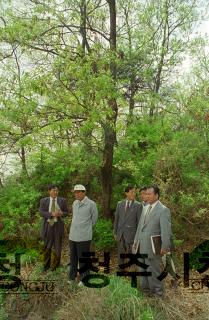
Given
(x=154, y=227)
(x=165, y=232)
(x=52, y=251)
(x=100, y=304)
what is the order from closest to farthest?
(x=100, y=304) → (x=165, y=232) → (x=154, y=227) → (x=52, y=251)

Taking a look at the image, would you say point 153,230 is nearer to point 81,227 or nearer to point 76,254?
point 81,227

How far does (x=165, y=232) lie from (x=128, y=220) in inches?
58.0

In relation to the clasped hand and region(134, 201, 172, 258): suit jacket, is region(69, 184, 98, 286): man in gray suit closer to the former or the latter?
the clasped hand

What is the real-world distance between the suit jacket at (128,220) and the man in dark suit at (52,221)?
98 cm

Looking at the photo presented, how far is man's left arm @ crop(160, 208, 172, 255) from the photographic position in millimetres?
6190

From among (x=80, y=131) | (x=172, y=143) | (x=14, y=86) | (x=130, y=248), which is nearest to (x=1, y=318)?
(x=130, y=248)

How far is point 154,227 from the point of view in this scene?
6441 mm

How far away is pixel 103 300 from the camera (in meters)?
6.18

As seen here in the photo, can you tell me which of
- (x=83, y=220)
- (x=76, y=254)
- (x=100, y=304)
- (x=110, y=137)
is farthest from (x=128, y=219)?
(x=110, y=137)

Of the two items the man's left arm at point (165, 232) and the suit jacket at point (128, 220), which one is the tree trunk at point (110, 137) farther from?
the man's left arm at point (165, 232)

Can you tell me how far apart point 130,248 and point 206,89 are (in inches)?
215

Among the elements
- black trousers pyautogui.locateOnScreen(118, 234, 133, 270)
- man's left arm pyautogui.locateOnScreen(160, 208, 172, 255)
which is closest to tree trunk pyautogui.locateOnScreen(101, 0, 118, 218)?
black trousers pyautogui.locateOnScreen(118, 234, 133, 270)

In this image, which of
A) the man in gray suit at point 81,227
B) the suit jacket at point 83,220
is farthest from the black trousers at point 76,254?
the suit jacket at point 83,220

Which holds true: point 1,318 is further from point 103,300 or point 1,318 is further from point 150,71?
point 150,71
